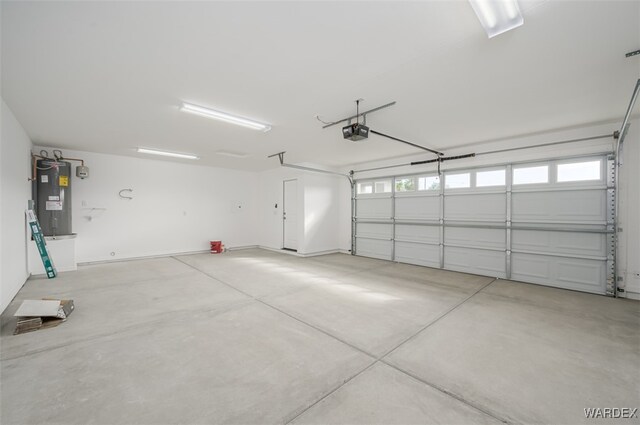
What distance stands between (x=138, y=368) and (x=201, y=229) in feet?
20.8

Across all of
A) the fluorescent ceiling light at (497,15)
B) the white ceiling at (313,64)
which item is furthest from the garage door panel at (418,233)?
the fluorescent ceiling light at (497,15)

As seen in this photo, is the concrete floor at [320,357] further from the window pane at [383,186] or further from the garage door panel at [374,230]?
the window pane at [383,186]

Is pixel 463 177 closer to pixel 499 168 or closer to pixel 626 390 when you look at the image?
pixel 499 168

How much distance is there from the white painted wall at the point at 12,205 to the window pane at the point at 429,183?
7.31 m

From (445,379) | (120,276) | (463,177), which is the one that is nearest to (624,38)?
(445,379)

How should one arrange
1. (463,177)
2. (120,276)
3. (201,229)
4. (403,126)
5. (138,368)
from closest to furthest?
(138,368), (403,126), (120,276), (463,177), (201,229)

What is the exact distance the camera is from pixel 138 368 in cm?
212

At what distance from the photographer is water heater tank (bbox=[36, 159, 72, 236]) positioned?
17.1 feet

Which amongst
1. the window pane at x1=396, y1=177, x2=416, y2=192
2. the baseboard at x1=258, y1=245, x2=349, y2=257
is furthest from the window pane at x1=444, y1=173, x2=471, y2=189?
the baseboard at x1=258, y1=245, x2=349, y2=257

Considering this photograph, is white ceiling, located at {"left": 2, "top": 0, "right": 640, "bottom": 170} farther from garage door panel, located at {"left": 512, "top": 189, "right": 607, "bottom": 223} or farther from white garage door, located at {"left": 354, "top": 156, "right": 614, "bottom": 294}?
garage door panel, located at {"left": 512, "top": 189, "right": 607, "bottom": 223}

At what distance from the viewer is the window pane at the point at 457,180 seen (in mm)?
5685

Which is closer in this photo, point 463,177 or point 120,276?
point 120,276

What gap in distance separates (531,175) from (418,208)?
89.5 inches

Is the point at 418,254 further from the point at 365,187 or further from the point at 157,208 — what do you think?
the point at 157,208
